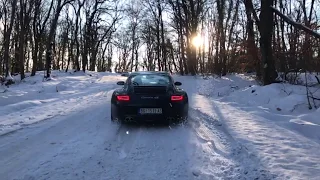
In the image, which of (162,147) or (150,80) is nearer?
(162,147)

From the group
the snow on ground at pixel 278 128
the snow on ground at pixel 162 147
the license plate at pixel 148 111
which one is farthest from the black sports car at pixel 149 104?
the snow on ground at pixel 278 128

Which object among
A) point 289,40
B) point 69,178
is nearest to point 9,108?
point 69,178

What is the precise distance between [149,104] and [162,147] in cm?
193

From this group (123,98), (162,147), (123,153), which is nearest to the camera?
(123,153)

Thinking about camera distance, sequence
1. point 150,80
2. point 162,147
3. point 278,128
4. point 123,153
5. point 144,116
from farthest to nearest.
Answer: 1. point 150,80
2. point 278,128
3. point 144,116
4. point 162,147
5. point 123,153

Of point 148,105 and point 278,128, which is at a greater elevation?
point 148,105

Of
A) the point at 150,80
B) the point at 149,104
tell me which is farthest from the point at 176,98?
the point at 150,80

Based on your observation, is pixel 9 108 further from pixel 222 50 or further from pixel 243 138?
pixel 222 50

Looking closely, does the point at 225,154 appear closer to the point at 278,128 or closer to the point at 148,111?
the point at 148,111

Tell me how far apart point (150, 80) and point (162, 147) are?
308cm

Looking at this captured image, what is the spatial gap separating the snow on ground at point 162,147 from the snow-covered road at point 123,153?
1 cm

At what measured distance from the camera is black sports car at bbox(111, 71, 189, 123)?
826cm

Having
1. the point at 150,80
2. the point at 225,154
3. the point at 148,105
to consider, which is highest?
the point at 150,80

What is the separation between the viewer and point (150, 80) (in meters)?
9.24
